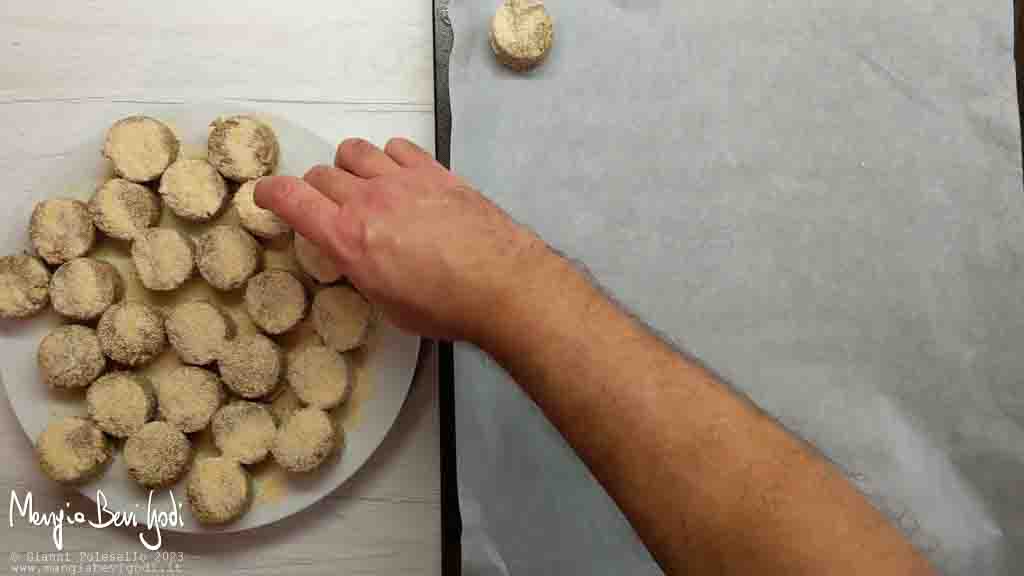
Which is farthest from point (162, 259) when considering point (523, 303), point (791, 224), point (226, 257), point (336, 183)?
point (791, 224)

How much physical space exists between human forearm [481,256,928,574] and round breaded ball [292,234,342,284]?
249 mm

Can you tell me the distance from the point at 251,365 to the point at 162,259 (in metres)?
0.18

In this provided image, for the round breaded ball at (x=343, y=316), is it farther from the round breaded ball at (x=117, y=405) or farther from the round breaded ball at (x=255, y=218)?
the round breaded ball at (x=117, y=405)

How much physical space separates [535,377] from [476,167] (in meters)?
0.39

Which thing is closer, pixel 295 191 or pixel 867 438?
pixel 295 191

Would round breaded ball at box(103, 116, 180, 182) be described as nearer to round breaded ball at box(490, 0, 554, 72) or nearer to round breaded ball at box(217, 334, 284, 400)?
round breaded ball at box(217, 334, 284, 400)

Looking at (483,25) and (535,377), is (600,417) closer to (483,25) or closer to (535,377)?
(535,377)

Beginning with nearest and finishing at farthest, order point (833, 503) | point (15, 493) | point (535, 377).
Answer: point (833, 503)
point (535, 377)
point (15, 493)

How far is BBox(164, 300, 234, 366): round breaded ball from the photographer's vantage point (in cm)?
106

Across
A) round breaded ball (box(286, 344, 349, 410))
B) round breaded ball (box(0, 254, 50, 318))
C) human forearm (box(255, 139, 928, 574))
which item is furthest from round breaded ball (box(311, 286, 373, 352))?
round breaded ball (box(0, 254, 50, 318))

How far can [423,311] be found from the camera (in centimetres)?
90

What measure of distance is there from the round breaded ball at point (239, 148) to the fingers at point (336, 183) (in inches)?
6.2

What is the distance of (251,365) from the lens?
1.06 metres

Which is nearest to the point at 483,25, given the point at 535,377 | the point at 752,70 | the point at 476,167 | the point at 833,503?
the point at 476,167
